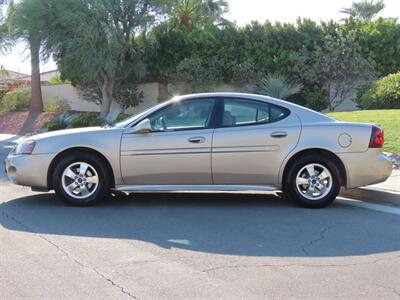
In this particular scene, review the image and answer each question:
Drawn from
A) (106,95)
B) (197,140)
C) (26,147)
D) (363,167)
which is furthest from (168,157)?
(106,95)

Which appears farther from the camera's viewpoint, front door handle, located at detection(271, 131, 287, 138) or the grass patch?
the grass patch

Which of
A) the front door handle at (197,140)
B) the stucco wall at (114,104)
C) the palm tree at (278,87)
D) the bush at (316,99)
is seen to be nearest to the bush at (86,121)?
the stucco wall at (114,104)

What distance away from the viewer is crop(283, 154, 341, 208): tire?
7.71 metres

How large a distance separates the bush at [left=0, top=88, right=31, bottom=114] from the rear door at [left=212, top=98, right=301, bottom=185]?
92.3 ft

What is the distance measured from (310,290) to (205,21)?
27.7 metres

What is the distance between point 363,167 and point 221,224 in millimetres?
2272

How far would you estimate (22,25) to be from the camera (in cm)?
2350

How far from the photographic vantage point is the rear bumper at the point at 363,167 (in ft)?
25.2

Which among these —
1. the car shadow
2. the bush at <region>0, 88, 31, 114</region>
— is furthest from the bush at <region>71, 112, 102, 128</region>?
the car shadow

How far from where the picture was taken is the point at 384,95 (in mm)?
19344

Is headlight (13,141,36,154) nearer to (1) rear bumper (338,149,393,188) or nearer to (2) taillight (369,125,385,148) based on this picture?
(1) rear bumper (338,149,393,188)

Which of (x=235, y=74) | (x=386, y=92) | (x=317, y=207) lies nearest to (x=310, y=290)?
(x=317, y=207)

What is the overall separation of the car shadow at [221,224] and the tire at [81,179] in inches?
6.7

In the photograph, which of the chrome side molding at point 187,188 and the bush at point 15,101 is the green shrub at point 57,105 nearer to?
the bush at point 15,101
